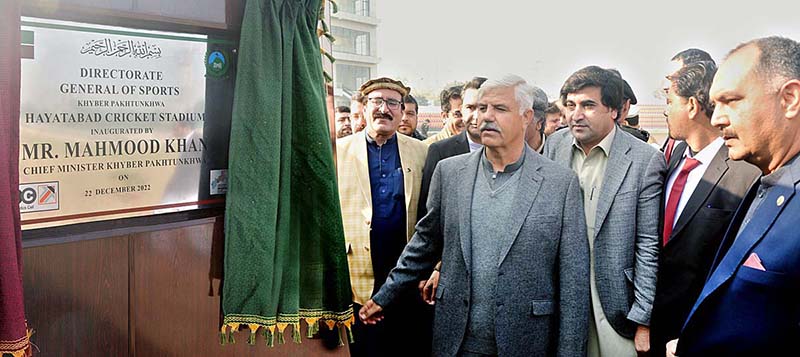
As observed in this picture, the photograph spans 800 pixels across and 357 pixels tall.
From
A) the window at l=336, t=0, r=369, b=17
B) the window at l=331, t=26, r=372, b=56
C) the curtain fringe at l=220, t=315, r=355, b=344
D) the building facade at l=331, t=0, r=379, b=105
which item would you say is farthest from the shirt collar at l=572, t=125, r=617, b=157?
the window at l=336, t=0, r=369, b=17

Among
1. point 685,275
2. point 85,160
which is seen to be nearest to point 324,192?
point 85,160

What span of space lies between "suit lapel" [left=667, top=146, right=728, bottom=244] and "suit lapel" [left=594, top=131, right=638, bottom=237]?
27 centimetres

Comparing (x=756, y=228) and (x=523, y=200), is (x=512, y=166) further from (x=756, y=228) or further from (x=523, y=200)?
(x=756, y=228)

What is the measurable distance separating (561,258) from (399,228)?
114 centimetres

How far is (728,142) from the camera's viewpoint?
1874 mm

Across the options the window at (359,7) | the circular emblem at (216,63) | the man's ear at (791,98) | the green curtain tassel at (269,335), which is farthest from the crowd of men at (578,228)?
the window at (359,7)

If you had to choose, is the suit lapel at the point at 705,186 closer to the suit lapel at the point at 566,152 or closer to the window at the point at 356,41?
the suit lapel at the point at 566,152

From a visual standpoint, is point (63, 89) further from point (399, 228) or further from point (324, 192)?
point (399, 228)

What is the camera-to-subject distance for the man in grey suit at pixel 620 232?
2508 mm

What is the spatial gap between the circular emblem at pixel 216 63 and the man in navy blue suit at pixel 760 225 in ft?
5.30

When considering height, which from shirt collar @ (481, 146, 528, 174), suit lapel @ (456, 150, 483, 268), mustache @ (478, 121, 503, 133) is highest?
mustache @ (478, 121, 503, 133)

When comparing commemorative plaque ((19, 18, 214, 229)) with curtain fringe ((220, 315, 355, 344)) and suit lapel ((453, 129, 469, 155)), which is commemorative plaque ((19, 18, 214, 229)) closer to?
curtain fringe ((220, 315, 355, 344))

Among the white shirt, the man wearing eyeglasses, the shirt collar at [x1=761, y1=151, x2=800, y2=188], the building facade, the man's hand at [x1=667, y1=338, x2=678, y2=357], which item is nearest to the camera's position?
the shirt collar at [x1=761, y1=151, x2=800, y2=188]

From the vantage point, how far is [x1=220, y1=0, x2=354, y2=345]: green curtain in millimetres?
2104
